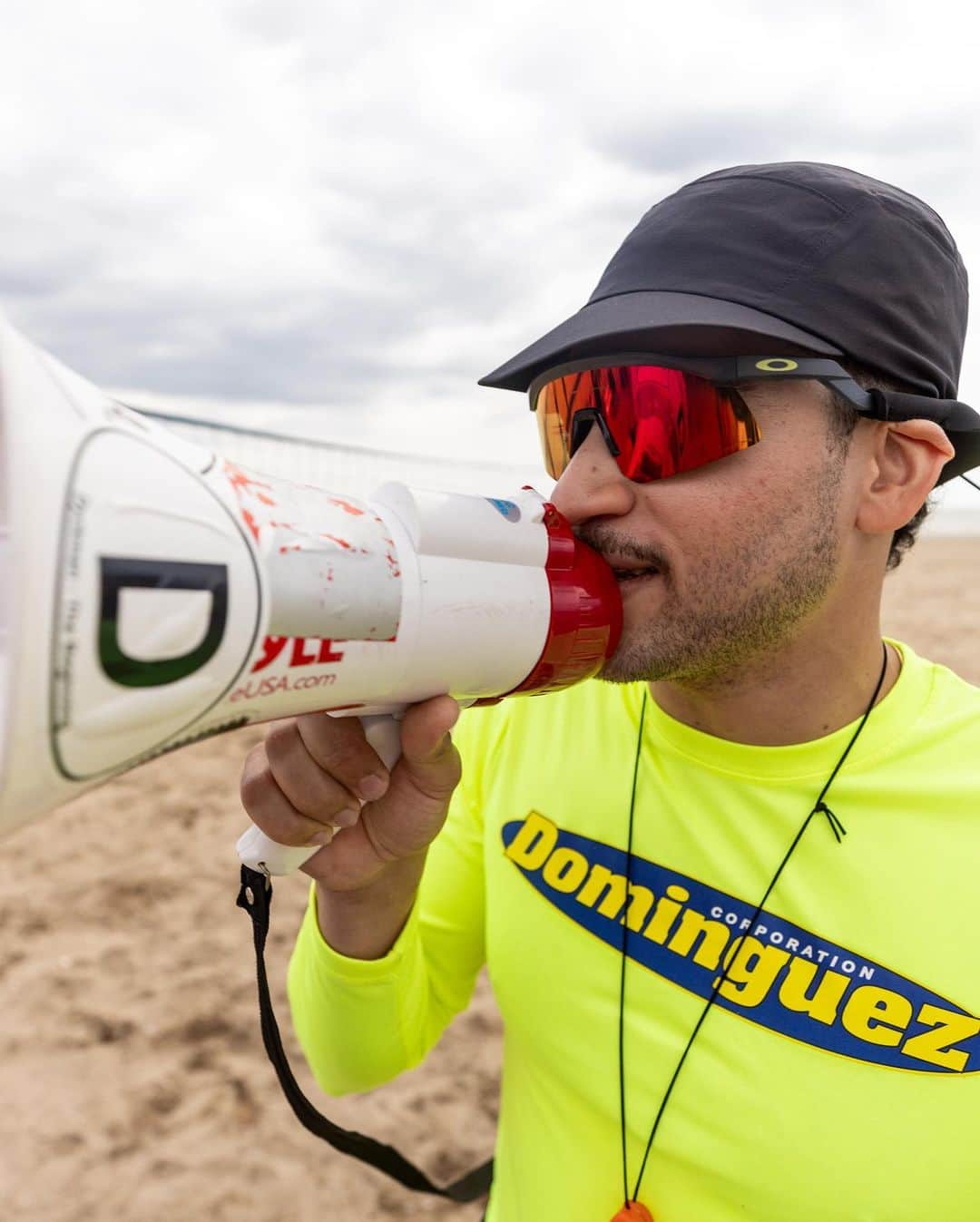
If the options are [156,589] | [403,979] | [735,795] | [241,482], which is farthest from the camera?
[403,979]

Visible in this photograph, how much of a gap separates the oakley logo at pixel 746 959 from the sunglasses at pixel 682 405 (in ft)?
2.15

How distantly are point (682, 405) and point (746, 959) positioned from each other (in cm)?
83

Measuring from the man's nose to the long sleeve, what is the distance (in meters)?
0.62

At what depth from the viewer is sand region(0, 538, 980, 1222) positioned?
2.75 metres

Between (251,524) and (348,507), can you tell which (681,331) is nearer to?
(348,507)

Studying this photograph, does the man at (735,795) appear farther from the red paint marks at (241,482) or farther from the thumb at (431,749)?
the red paint marks at (241,482)

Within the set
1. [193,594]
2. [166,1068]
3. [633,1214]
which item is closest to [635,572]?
[193,594]

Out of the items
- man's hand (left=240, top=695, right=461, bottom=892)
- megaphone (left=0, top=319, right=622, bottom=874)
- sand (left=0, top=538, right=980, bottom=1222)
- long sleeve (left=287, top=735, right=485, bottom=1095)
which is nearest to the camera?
megaphone (left=0, top=319, right=622, bottom=874)

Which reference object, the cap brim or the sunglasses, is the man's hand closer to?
the sunglasses

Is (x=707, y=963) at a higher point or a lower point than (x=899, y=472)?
lower

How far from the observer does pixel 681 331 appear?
136 centimetres

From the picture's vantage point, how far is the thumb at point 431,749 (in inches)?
44.9

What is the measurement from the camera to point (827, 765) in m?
1.46

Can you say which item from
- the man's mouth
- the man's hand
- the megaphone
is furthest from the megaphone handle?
the man's mouth
